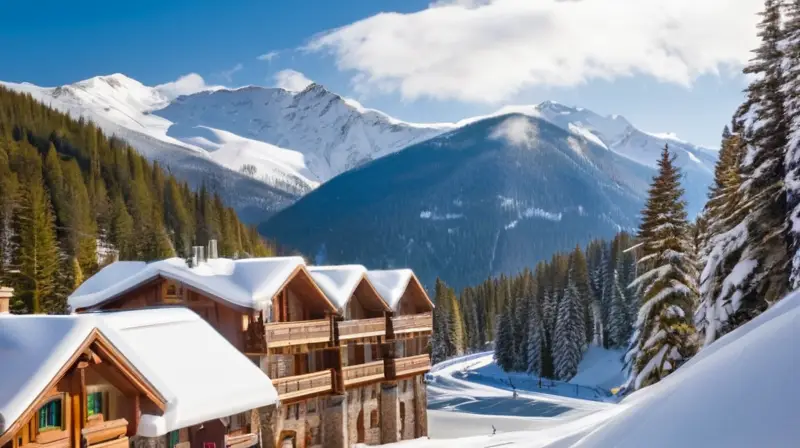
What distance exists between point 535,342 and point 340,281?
70.0 meters

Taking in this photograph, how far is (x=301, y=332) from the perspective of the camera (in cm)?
3288

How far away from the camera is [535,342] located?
10288 cm

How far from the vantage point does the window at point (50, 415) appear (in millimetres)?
16516

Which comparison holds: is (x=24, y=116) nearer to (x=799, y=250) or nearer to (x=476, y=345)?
(x=476, y=345)

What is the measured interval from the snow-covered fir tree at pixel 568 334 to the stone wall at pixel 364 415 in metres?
58.8

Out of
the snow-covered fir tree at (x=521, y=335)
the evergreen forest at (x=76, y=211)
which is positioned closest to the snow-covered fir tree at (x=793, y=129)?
the evergreen forest at (x=76, y=211)

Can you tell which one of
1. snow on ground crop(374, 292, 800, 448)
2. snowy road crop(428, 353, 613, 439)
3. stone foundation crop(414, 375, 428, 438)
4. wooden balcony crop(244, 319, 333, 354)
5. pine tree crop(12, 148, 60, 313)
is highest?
pine tree crop(12, 148, 60, 313)

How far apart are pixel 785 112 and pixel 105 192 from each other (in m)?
114

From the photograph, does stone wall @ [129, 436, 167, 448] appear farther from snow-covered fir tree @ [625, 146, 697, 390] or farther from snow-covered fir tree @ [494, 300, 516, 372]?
snow-covered fir tree @ [494, 300, 516, 372]

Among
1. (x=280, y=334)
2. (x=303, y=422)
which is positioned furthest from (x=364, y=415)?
(x=280, y=334)

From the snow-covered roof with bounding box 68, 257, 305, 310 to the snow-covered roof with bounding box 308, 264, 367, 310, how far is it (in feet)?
10.4

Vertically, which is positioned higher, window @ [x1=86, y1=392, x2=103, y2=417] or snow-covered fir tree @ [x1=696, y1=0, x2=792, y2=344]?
snow-covered fir tree @ [x1=696, y1=0, x2=792, y2=344]

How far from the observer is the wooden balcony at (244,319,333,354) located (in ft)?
100

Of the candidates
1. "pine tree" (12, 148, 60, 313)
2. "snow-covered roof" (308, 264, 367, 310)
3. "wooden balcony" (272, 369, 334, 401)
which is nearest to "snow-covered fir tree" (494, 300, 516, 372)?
"pine tree" (12, 148, 60, 313)
